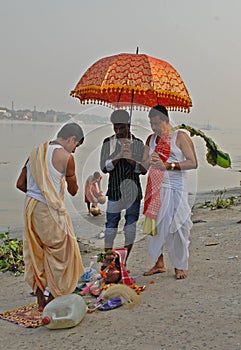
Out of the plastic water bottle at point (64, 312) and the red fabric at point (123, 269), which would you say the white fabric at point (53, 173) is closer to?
the plastic water bottle at point (64, 312)

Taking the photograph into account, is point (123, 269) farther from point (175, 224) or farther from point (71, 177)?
point (71, 177)

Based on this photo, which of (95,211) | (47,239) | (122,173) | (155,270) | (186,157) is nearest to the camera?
(47,239)

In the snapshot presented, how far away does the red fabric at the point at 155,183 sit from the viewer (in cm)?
478

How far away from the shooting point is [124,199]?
195 inches

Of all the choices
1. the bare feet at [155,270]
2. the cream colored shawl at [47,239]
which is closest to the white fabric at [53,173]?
the cream colored shawl at [47,239]

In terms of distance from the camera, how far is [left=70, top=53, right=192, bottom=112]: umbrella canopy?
4.55 meters

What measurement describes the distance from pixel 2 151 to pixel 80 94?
2304cm

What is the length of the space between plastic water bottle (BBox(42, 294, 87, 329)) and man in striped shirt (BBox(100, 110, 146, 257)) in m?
1.11

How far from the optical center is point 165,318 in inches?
148

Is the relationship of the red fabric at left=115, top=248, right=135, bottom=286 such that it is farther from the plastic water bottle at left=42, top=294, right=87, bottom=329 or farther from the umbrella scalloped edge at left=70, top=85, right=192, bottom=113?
the umbrella scalloped edge at left=70, top=85, right=192, bottom=113

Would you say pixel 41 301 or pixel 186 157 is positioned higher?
pixel 186 157

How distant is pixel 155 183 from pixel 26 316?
1.74 m

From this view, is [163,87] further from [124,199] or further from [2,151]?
[2,151]

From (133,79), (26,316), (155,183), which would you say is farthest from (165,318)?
(133,79)
